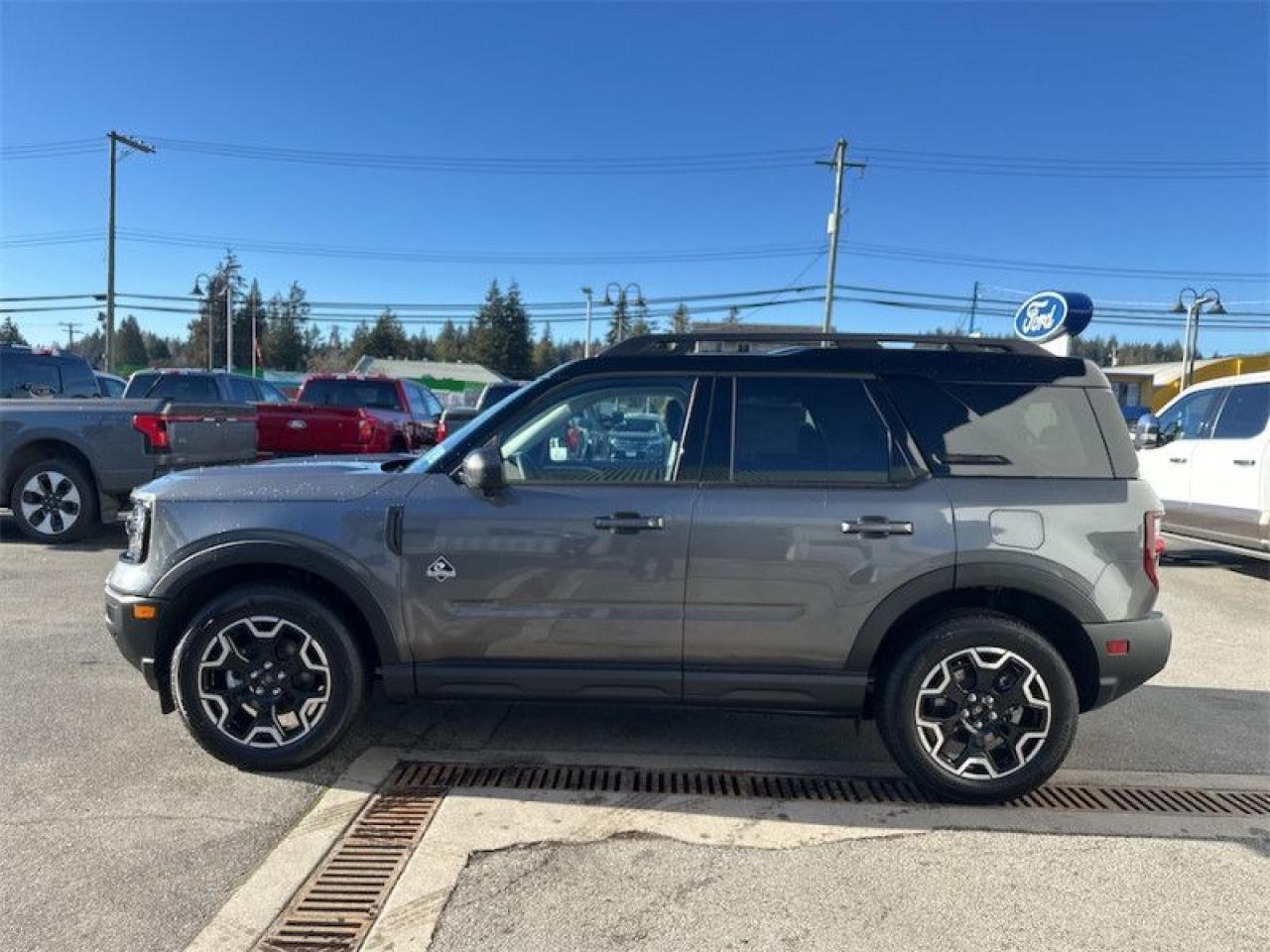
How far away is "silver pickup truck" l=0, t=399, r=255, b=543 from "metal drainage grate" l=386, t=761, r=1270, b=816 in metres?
5.81

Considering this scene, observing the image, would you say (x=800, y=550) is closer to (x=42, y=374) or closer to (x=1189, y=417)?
(x=1189, y=417)

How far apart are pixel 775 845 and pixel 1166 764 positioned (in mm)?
2223

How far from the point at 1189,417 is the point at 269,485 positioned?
929 cm

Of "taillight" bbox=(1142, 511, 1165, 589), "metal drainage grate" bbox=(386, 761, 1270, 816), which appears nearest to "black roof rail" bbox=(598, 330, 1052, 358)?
"taillight" bbox=(1142, 511, 1165, 589)

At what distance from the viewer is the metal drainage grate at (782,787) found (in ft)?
11.6

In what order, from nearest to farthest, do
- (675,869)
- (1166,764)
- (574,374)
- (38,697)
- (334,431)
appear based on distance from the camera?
(675,869) → (574,374) → (1166,764) → (38,697) → (334,431)

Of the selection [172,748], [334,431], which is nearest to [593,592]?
[172,748]

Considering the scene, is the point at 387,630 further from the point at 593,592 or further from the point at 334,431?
the point at 334,431

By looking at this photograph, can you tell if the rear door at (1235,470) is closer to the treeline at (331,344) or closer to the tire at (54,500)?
the tire at (54,500)

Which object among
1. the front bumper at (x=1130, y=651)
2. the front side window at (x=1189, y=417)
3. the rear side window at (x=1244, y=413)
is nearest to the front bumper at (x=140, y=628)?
the front bumper at (x=1130, y=651)

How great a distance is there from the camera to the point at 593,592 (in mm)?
3410

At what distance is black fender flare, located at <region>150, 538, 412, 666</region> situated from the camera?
345 centimetres

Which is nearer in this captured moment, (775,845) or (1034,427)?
(775,845)

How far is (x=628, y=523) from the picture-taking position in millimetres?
3389
